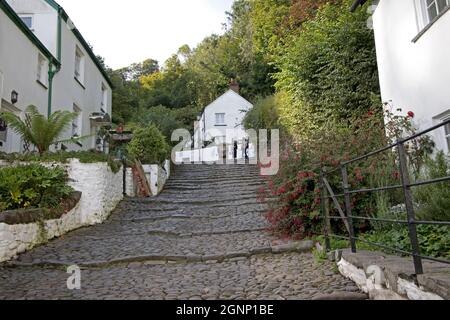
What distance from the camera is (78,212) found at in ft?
27.4

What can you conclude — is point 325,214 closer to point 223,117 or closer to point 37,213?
point 37,213

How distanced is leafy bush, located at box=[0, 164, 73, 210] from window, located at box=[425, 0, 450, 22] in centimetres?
820

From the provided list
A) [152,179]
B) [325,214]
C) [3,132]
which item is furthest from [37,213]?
[152,179]

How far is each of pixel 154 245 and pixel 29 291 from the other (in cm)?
250

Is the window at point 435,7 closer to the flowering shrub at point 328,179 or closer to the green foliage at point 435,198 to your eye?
the flowering shrub at point 328,179

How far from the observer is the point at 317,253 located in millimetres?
5199

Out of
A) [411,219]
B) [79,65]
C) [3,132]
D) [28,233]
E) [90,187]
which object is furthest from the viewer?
[79,65]

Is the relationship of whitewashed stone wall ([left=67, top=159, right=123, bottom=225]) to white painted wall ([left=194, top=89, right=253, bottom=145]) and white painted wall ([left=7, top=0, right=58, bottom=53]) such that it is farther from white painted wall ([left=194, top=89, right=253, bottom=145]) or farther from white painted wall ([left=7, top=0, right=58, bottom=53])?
white painted wall ([left=194, top=89, right=253, bottom=145])

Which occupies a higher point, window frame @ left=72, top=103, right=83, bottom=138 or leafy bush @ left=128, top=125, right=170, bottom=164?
window frame @ left=72, top=103, right=83, bottom=138

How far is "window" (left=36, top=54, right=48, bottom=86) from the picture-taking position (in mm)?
11836

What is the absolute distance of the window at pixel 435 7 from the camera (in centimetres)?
660

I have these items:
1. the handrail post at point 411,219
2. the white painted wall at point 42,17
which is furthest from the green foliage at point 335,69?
the white painted wall at point 42,17

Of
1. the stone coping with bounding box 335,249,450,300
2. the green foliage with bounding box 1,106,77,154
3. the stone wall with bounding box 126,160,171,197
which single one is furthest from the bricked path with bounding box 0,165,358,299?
the green foliage with bounding box 1,106,77,154

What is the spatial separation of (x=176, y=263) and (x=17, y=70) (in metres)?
8.03
